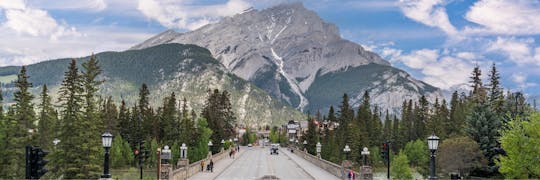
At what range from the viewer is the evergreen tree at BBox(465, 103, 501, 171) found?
68188mm

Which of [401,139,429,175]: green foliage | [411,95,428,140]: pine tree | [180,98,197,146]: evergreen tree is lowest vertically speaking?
[401,139,429,175]: green foliage

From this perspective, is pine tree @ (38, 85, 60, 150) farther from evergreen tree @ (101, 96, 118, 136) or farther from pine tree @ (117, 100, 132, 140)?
pine tree @ (117, 100, 132, 140)

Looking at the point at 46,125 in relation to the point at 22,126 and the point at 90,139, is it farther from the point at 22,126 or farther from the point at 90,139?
the point at 90,139

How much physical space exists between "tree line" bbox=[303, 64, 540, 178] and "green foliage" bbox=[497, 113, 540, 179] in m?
0.40

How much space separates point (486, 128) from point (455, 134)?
2310 cm

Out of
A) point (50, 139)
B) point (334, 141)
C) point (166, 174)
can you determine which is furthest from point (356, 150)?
point (166, 174)

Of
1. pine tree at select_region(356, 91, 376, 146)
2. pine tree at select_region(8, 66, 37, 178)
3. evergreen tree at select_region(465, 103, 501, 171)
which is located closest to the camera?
pine tree at select_region(8, 66, 37, 178)

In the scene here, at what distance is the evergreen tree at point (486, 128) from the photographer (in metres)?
68.2

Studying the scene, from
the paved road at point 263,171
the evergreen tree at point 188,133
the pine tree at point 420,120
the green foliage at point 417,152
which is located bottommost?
the paved road at point 263,171

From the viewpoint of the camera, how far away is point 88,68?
226ft

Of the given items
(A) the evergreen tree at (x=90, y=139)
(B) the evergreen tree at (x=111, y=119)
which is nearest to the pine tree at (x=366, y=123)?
(B) the evergreen tree at (x=111, y=119)

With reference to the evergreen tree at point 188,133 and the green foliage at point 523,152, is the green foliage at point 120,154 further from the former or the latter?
the green foliage at point 523,152

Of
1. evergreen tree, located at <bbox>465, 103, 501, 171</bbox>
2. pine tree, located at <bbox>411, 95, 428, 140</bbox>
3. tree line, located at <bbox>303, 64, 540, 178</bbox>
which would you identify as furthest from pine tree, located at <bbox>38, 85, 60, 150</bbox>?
pine tree, located at <bbox>411, 95, 428, 140</bbox>

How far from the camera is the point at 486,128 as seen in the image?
6856 centimetres
